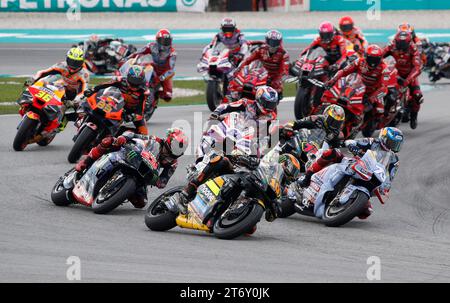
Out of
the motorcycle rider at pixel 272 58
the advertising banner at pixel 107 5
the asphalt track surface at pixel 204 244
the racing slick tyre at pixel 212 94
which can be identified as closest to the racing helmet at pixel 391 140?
the asphalt track surface at pixel 204 244

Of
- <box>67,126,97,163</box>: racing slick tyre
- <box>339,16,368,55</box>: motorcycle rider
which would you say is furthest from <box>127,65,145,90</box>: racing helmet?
<box>339,16,368,55</box>: motorcycle rider

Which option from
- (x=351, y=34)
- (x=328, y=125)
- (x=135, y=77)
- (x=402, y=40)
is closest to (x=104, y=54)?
(x=351, y=34)

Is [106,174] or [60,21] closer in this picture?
[106,174]

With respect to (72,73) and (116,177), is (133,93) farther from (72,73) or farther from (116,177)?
(116,177)

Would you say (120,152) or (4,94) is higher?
(120,152)

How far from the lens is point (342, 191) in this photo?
495 inches

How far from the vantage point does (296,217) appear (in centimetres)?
1324

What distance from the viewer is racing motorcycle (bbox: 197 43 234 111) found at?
70.6 feet

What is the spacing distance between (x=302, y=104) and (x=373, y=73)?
1.29 meters

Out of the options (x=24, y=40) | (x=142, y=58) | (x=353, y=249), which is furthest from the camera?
(x=24, y=40)

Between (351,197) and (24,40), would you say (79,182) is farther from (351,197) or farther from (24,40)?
(24,40)

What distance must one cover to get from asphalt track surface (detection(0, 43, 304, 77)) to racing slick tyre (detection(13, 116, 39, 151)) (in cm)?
1178

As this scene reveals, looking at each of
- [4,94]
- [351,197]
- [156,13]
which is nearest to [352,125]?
[351,197]

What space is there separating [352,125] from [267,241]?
740cm
